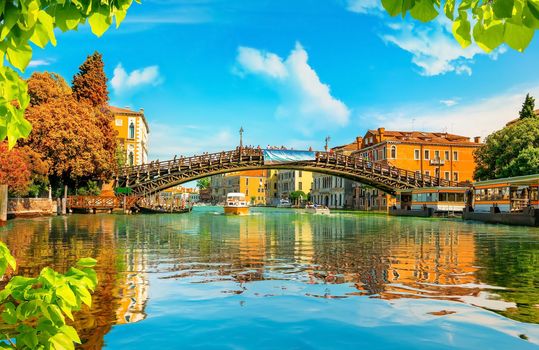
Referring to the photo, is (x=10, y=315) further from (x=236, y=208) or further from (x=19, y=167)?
(x=236, y=208)

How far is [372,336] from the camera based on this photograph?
18.0 feet

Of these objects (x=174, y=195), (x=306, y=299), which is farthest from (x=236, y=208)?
(x=174, y=195)

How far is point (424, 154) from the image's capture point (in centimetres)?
6862

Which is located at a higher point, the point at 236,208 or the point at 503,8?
the point at 503,8

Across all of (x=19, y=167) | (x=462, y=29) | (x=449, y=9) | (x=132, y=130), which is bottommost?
(x=462, y=29)

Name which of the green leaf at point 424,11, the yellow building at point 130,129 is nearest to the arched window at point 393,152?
the yellow building at point 130,129

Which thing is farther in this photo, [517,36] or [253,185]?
[253,185]

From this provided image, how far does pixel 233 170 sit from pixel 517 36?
47106mm

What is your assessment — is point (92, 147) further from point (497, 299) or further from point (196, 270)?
point (497, 299)

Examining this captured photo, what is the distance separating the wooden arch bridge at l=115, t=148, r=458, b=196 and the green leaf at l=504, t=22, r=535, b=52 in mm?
45308

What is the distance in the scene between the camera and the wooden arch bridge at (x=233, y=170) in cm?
4591

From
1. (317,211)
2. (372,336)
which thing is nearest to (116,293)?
(372,336)

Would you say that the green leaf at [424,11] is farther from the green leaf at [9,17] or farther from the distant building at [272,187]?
the distant building at [272,187]

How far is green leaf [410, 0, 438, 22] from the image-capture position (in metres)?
1.95
